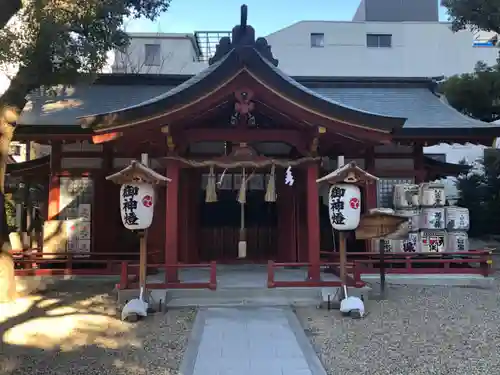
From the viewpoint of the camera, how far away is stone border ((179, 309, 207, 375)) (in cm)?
529

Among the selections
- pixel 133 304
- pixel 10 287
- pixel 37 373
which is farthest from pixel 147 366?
pixel 10 287

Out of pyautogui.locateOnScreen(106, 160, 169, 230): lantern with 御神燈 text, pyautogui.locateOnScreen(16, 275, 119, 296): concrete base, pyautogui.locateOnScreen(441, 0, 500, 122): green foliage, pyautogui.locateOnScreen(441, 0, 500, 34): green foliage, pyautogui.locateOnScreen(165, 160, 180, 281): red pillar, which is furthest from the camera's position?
pyautogui.locateOnScreen(441, 0, 500, 122): green foliage

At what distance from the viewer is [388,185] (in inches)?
462

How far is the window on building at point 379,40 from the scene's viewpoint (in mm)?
29188

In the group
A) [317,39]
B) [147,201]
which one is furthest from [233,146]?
[317,39]

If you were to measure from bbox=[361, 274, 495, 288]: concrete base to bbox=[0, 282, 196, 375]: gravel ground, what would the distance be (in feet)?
16.2

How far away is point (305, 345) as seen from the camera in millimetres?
6133

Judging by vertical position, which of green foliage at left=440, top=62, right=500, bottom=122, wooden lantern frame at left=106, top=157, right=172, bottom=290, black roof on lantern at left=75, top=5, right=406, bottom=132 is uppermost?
green foliage at left=440, top=62, right=500, bottom=122

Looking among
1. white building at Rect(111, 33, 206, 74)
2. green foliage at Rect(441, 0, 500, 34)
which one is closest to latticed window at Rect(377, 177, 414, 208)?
green foliage at Rect(441, 0, 500, 34)

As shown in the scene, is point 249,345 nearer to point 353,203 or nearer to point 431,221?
point 353,203

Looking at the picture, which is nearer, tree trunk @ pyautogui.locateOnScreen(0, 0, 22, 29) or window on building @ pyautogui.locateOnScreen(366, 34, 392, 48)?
tree trunk @ pyautogui.locateOnScreen(0, 0, 22, 29)

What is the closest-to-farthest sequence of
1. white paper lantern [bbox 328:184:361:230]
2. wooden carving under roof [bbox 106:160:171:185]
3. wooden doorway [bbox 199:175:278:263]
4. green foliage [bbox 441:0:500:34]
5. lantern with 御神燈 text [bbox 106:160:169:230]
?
wooden carving under roof [bbox 106:160:171:185] → lantern with 御神燈 text [bbox 106:160:169:230] → white paper lantern [bbox 328:184:361:230] → wooden doorway [bbox 199:175:278:263] → green foliage [bbox 441:0:500:34]

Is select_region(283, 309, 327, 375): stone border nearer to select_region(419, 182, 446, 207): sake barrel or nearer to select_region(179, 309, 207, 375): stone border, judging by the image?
select_region(179, 309, 207, 375): stone border

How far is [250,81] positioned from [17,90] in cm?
453
